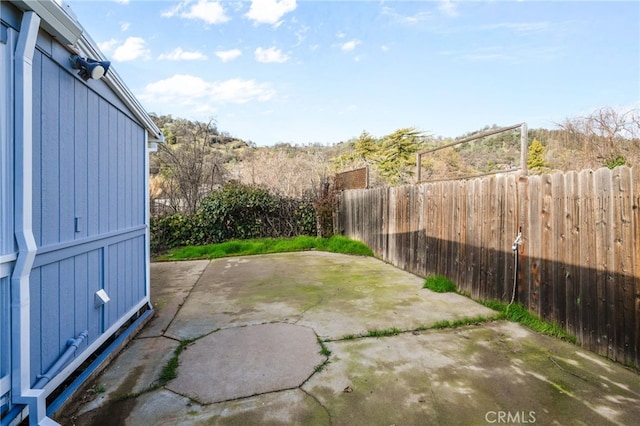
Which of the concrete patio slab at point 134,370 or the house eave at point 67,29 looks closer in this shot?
the house eave at point 67,29

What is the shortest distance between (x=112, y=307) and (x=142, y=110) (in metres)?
2.01

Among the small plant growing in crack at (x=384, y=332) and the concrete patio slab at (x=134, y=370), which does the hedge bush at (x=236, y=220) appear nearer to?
the concrete patio slab at (x=134, y=370)

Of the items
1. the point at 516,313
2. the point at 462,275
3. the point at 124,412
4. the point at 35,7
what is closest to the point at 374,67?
the point at 462,275

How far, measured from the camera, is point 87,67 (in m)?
2.13

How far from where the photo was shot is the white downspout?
1496mm

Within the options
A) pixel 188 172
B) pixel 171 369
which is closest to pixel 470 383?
pixel 171 369

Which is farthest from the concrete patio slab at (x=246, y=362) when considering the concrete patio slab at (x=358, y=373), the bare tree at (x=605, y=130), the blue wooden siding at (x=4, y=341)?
the bare tree at (x=605, y=130)

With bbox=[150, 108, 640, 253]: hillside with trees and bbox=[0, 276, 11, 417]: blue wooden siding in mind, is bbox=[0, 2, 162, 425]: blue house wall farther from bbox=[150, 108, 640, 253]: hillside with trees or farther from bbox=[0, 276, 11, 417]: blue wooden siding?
bbox=[150, 108, 640, 253]: hillside with trees

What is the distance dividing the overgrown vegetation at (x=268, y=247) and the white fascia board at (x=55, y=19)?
5.69 metres

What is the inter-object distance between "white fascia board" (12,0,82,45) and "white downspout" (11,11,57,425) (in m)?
0.05

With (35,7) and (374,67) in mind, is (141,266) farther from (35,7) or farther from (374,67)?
(374,67)

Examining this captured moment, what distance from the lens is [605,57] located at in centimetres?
793

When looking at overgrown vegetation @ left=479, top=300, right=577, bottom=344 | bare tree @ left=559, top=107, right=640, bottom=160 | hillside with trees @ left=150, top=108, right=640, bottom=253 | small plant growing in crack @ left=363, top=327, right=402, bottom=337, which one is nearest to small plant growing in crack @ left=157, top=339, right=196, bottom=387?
small plant growing in crack @ left=363, top=327, right=402, bottom=337

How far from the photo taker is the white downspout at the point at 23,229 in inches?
58.9
